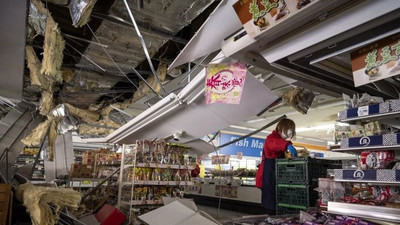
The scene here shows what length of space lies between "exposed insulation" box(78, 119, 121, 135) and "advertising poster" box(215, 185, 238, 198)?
3501 millimetres

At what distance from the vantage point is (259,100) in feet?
10.3

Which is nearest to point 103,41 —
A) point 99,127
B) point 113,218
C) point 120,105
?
point 113,218

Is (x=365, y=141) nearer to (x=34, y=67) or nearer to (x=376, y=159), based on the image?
(x=376, y=159)

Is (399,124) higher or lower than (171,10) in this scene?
lower

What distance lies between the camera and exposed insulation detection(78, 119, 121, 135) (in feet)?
24.0

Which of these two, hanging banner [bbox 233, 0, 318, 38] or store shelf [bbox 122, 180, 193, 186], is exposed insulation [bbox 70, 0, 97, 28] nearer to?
hanging banner [bbox 233, 0, 318, 38]

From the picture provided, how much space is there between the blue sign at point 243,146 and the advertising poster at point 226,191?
382 centimetres

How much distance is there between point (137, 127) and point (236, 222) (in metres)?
3.11

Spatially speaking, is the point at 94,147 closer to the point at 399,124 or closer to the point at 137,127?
the point at 137,127

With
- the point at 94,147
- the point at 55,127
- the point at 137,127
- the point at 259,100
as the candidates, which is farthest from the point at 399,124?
the point at 94,147

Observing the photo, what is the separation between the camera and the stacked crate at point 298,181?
2.58 m

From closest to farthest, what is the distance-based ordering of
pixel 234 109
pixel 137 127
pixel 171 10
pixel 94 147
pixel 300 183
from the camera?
pixel 300 183, pixel 171 10, pixel 234 109, pixel 137 127, pixel 94 147

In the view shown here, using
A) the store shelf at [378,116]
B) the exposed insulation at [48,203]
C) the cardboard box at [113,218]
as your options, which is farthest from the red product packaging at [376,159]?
the cardboard box at [113,218]

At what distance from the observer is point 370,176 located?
166cm
